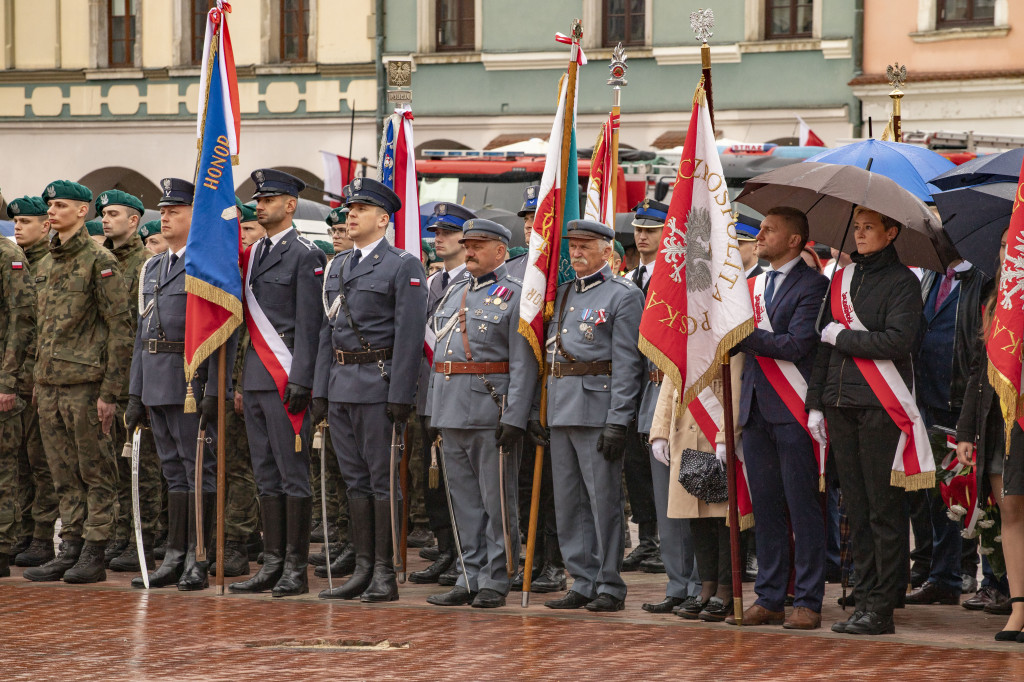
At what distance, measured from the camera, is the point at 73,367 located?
986cm

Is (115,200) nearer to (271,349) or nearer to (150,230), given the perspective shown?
(150,230)

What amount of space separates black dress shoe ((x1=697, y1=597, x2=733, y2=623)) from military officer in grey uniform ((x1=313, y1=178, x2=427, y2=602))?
1819 millimetres

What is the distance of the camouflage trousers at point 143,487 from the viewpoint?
10.5 metres

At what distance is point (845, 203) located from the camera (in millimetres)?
8766

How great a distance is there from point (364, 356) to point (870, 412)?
113 inches

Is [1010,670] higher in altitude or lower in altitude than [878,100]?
lower

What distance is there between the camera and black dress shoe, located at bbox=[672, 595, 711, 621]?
833cm

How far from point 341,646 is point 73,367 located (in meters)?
3.30

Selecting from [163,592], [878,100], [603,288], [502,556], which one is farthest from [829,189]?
[878,100]

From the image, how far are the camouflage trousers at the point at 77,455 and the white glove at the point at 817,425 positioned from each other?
447cm

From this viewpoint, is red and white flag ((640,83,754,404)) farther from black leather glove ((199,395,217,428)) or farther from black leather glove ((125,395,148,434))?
black leather glove ((125,395,148,434))

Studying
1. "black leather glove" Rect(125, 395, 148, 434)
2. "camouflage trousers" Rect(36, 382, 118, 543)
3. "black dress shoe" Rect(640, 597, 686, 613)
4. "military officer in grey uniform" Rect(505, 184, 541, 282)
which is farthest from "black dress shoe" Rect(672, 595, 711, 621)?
"camouflage trousers" Rect(36, 382, 118, 543)

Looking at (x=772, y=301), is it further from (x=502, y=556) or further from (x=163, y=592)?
(x=163, y=592)

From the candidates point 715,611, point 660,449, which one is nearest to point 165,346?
point 660,449
